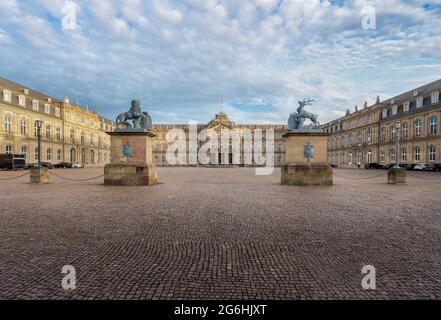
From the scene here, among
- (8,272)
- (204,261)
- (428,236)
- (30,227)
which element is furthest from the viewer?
(30,227)

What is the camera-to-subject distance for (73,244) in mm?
4734

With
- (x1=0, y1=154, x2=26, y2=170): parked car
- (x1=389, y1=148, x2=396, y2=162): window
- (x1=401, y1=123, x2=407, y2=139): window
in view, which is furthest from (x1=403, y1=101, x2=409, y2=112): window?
(x1=0, y1=154, x2=26, y2=170): parked car

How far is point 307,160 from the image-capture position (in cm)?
1591

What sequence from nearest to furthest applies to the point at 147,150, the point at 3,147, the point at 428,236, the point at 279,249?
the point at 279,249, the point at 428,236, the point at 147,150, the point at 3,147

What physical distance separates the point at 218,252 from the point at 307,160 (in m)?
12.9

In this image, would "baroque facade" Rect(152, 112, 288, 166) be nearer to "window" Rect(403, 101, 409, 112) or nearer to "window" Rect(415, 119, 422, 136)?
"window" Rect(403, 101, 409, 112)

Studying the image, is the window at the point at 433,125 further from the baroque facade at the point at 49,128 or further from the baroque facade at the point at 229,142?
the baroque facade at the point at 49,128

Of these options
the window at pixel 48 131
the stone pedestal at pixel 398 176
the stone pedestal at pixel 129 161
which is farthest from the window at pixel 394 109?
the window at pixel 48 131

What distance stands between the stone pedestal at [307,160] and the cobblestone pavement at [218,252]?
298 inches

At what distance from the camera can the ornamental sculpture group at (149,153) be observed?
15148 mm
